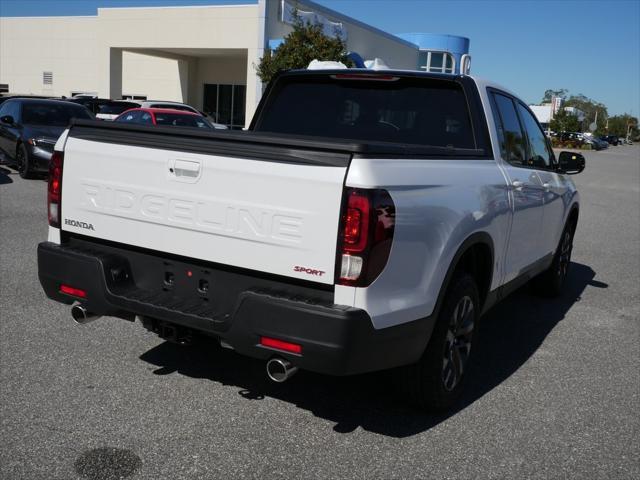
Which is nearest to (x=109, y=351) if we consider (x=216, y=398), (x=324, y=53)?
(x=216, y=398)

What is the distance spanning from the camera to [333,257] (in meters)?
2.99

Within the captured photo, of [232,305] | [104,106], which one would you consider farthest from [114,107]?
[232,305]

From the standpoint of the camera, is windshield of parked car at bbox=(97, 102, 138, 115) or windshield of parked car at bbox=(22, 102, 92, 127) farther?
windshield of parked car at bbox=(97, 102, 138, 115)

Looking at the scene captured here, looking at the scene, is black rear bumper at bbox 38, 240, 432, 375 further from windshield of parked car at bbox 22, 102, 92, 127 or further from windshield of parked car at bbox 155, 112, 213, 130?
windshield of parked car at bbox 155, 112, 213, 130

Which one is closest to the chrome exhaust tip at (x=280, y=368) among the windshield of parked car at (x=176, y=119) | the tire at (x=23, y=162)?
the tire at (x=23, y=162)

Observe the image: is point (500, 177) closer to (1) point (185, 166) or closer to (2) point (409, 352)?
(2) point (409, 352)

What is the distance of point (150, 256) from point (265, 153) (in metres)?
0.92

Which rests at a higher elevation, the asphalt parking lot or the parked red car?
the parked red car

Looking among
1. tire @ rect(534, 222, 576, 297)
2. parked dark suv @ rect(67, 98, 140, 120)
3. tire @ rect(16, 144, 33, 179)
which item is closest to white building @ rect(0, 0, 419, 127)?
parked dark suv @ rect(67, 98, 140, 120)

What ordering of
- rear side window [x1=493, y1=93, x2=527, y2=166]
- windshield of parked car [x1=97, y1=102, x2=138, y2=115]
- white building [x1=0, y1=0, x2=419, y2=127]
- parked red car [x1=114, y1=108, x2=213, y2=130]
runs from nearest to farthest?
rear side window [x1=493, y1=93, x2=527, y2=166], parked red car [x1=114, y1=108, x2=213, y2=130], windshield of parked car [x1=97, y1=102, x2=138, y2=115], white building [x1=0, y1=0, x2=419, y2=127]

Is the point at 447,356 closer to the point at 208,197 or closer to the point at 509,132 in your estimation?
the point at 208,197

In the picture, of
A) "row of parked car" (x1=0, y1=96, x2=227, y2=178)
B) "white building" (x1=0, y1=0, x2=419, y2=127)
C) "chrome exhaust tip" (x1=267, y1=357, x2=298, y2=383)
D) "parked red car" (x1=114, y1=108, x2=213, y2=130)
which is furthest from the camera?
"white building" (x1=0, y1=0, x2=419, y2=127)

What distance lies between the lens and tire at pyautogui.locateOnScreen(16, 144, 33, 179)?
13.4m

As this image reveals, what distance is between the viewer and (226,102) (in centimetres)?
4056
